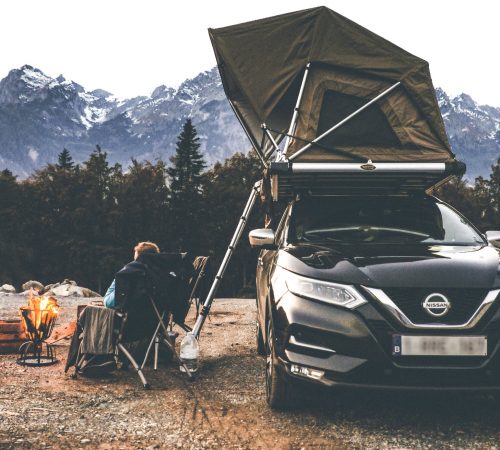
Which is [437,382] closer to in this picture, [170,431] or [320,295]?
[320,295]

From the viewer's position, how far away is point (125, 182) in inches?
1831

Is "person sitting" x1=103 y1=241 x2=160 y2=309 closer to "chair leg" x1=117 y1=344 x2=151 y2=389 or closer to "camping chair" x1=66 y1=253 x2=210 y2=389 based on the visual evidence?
"camping chair" x1=66 y1=253 x2=210 y2=389

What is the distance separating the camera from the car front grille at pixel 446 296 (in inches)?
161

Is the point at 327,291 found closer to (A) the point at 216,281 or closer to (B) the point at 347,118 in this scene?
(B) the point at 347,118

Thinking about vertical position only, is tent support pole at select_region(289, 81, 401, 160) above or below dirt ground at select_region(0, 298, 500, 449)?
above

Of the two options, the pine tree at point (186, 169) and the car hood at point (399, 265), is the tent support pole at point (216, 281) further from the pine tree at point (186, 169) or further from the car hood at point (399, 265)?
the pine tree at point (186, 169)

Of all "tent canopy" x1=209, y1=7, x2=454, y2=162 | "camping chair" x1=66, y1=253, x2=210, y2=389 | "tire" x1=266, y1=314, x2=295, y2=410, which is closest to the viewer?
"tire" x1=266, y1=314, x2=295, y2=410

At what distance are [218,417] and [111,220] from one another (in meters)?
40.9

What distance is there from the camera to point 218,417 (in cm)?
498

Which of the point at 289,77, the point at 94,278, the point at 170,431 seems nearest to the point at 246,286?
the point at 94,278

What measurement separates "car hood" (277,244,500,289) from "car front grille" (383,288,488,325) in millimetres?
42

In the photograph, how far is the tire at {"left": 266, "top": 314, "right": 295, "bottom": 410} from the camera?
471 cm

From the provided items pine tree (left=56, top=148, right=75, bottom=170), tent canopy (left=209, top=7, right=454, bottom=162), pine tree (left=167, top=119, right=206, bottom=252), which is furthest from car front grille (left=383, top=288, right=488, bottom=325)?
pine tree (left=56, top=148, right=75, bottom=170)

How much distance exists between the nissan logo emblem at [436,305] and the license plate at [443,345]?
169 mm
